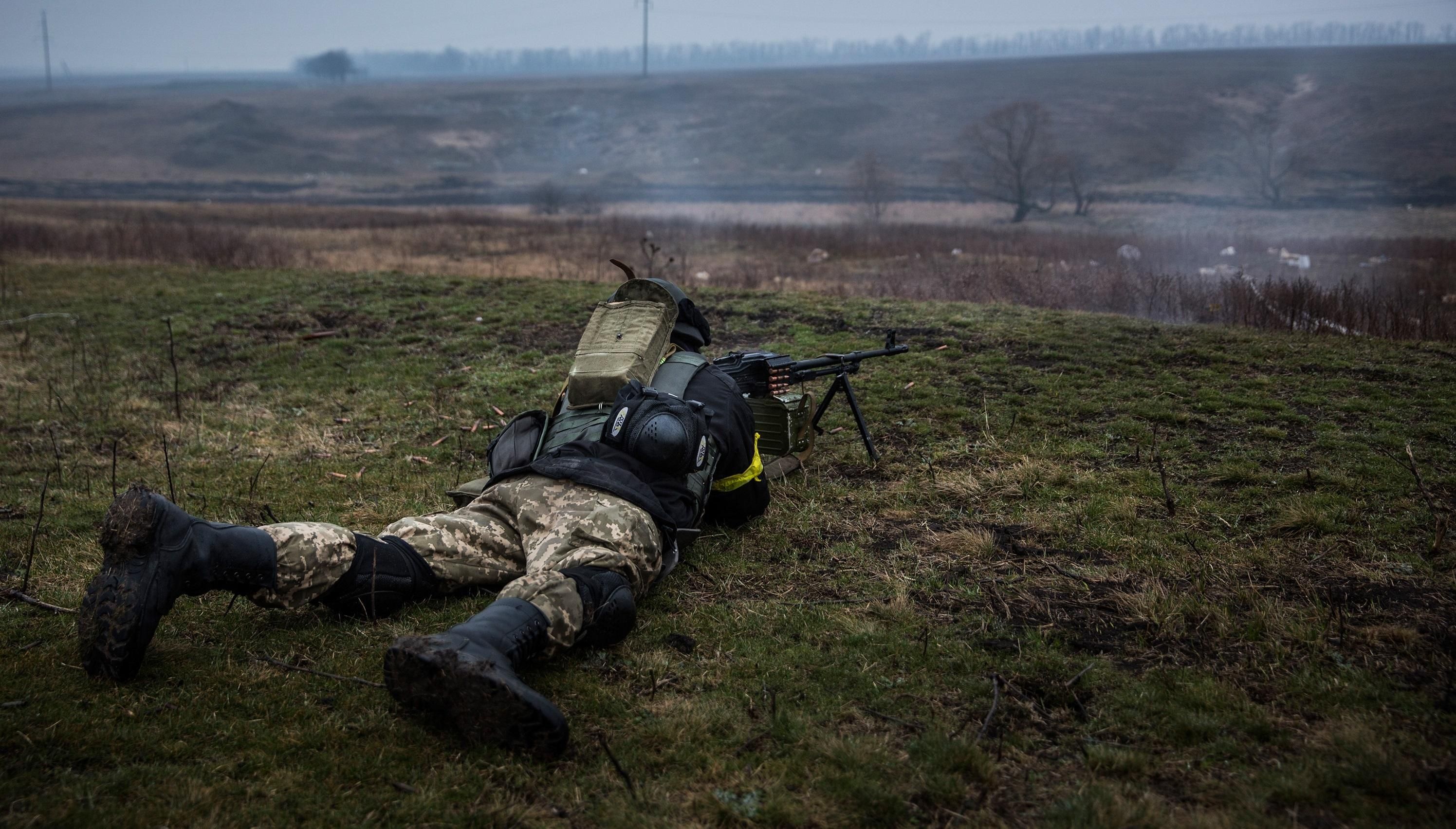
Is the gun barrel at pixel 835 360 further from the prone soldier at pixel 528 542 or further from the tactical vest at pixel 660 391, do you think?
the tactical vest at pixel 660 391

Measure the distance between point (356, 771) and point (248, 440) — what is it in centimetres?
512

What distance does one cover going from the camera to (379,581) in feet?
12.4

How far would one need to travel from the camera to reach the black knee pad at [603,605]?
337 cm

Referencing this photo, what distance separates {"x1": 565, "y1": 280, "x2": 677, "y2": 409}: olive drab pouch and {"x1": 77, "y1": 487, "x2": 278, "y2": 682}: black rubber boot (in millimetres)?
1646

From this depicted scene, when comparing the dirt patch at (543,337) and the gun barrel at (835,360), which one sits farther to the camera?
the dirt patch at (543,337)

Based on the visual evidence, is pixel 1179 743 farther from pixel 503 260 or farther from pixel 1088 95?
pixel 1088 95

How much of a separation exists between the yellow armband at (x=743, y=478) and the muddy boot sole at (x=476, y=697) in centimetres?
197

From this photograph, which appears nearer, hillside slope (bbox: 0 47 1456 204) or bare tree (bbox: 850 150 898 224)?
bare tree (bbox: 850 150 898 224)

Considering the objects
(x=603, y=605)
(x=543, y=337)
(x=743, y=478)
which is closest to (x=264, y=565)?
(x=603, y=605)

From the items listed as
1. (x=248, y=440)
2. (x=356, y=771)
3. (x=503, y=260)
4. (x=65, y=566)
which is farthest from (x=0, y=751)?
(x=503, y=260)

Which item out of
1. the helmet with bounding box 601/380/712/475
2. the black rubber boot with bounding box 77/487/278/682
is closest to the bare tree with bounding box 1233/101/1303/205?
the helmet with bounding box 601/380/712/475

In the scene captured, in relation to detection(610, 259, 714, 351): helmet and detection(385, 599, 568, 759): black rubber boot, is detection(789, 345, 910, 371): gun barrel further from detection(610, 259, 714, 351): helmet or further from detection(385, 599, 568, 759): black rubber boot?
detection(385, 599, 568, 759): black rubber boot

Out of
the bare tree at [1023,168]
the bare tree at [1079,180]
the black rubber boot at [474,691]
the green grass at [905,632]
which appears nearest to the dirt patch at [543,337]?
the green grass at [905,632]

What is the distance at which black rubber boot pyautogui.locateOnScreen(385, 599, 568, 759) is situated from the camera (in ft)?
9.00
